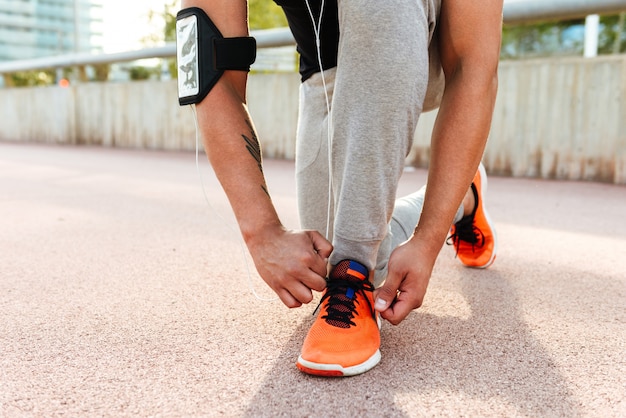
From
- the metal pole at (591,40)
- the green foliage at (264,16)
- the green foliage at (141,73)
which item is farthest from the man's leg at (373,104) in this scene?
the green foliage at (141,73)

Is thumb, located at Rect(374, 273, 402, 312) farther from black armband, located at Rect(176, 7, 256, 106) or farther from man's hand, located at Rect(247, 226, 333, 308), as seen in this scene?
black armband, located at Rect(176, 7, 256, 106)

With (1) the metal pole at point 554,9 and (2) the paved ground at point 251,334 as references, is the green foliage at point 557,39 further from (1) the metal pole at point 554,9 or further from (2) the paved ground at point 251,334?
(2) the paved ground at point 251,334

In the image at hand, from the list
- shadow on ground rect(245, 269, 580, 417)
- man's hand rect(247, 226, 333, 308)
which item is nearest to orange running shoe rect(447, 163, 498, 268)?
shadow on ground rect(245, 269, 580, 417)

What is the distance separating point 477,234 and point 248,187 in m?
0.79

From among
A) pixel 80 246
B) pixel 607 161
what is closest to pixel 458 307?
pixel 80 246

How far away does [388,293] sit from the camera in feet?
3.06

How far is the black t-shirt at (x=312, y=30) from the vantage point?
3.99ft

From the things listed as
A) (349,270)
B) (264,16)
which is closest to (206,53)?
(349,270)

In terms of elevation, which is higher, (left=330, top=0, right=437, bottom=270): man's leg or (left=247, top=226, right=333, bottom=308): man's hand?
(left=330, top=0, right=437, bottom=270): man's leg

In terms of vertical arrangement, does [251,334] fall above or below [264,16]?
below

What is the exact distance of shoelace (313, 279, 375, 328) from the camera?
96 centimetres

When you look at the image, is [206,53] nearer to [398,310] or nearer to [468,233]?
[398,310]

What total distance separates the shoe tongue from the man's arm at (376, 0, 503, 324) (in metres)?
0.09

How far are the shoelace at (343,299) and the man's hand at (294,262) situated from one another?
0.17 ft
